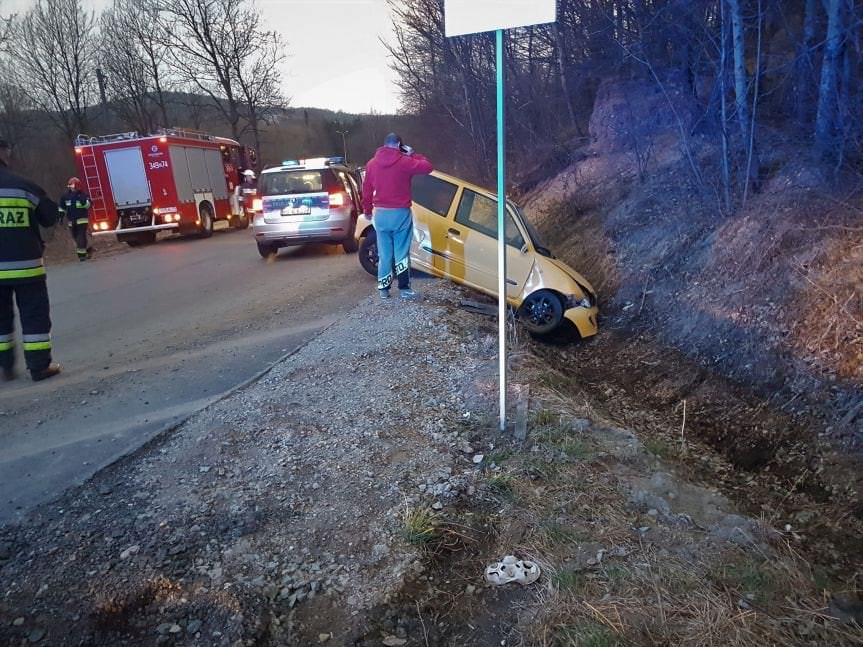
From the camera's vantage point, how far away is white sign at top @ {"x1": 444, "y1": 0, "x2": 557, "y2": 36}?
3350mm

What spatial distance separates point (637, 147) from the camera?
35.7 feet

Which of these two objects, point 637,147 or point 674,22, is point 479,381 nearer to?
point 674,22

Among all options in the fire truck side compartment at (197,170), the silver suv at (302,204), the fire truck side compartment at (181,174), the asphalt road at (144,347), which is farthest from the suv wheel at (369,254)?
the fire truck side compartment at (197,170)

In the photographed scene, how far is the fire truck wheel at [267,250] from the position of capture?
456 inches

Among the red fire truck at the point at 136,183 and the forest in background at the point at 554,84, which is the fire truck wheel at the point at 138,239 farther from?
the forest in background at the point at 554,84

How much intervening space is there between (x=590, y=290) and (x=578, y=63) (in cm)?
1008

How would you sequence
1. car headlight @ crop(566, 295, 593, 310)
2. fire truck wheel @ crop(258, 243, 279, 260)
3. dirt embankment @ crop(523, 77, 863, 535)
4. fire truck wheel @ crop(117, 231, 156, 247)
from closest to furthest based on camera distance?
dirt embankment @ crop(523, 77, 863, 535) → car headlight @ crop(566, 295, 593, 310) → fire truck wheel @ crop(258, 243, 279, 260) → fire truck wheel @ crop(117, 231, 156, 247)

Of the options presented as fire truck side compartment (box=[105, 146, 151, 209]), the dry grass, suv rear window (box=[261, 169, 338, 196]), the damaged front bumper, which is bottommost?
the damaged front bumper

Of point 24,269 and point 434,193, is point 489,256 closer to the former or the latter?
point 434,193

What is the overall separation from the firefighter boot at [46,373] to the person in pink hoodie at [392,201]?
3.52 metres

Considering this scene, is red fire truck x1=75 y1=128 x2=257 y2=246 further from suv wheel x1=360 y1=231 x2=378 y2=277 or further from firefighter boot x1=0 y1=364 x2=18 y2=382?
firefighter boot x1=0 y1=364 x2=18 y2=382

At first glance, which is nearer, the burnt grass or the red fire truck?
the burnt grass

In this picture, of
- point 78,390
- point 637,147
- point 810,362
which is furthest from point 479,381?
point 637,147

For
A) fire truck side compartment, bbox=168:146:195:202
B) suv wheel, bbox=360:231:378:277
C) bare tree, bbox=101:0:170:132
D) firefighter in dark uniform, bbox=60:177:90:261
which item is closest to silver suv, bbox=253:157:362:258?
suv wheel, bbox=360:231:378:277
